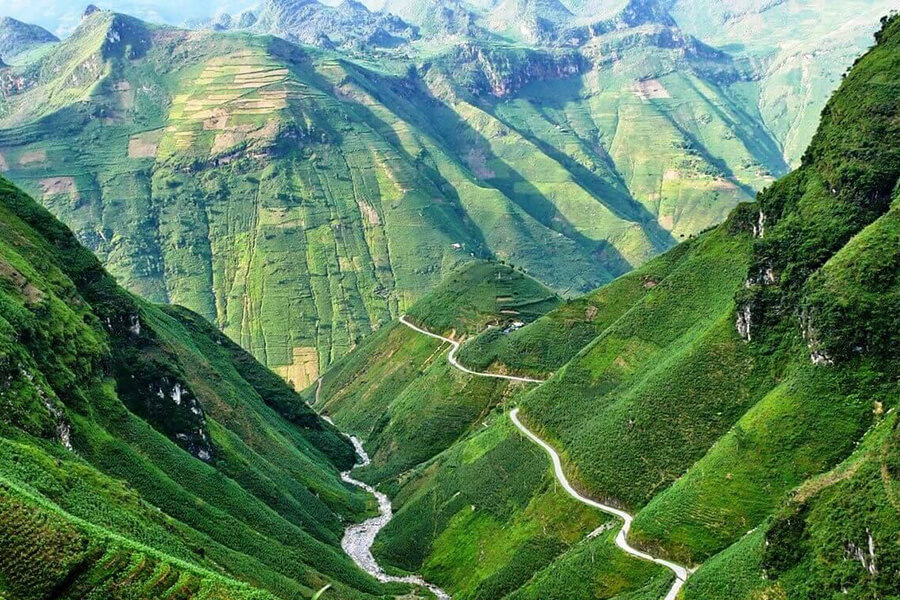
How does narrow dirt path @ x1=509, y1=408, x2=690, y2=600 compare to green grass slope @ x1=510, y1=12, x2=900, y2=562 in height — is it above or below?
below

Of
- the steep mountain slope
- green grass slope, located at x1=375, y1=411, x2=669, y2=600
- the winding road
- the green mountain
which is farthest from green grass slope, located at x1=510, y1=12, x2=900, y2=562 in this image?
the steep mountain slope

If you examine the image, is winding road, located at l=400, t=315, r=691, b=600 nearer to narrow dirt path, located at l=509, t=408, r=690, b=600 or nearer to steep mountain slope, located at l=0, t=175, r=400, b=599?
narrow dirt path, located at l=509, t=408, r=690, b=600

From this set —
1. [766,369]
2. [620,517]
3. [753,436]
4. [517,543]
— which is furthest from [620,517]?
[766,369]

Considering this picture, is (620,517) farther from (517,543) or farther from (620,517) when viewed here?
(517,543)

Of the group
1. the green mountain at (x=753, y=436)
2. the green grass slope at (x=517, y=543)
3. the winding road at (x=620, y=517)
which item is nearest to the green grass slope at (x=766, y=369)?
the green mountain at (x=753, y=436)

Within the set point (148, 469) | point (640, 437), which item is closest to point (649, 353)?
point (640, 437)

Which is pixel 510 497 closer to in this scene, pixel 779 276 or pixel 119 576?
pixel 779 276
